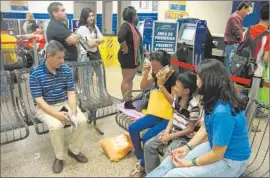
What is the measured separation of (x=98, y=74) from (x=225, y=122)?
179cm

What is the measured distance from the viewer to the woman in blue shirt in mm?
1405

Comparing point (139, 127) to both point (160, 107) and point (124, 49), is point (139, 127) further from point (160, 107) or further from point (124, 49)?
point (124, 49)

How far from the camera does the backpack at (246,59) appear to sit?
2.85 meters

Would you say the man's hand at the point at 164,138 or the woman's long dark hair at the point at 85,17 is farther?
the woman's long dark hair at the point at 85,17

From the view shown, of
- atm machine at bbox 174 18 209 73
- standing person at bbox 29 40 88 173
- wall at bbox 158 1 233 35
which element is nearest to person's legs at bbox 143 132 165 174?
standing person at bbox 29 40 88 173

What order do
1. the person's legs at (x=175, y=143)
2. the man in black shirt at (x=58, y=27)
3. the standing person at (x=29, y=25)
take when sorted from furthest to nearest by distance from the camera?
the standing person at (x=29, y=25)
the man in black shirt at (x=58, y=27)
the person's legs at (x=175, y=143)

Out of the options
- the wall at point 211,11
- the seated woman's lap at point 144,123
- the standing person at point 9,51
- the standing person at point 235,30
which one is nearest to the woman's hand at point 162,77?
the seated woman's lap at point 144,123

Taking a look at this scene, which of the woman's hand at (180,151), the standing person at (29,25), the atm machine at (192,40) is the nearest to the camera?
the woman's hand at (180,151)

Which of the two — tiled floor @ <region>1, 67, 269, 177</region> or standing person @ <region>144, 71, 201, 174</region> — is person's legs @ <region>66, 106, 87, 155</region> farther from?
standing person @ <region>144, 71, 201, 174</region>

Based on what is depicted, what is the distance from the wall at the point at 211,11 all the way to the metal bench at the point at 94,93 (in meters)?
3.21

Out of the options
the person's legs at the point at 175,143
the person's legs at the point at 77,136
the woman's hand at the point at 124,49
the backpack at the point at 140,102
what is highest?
the woman's hand at the point at 124,49

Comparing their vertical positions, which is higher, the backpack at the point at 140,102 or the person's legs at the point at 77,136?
the backpack at the point at 140,102

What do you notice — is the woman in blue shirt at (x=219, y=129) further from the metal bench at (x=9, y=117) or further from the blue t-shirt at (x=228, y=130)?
the metal bench at (x=9, y=117)

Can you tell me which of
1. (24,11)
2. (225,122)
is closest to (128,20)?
(225,122)
